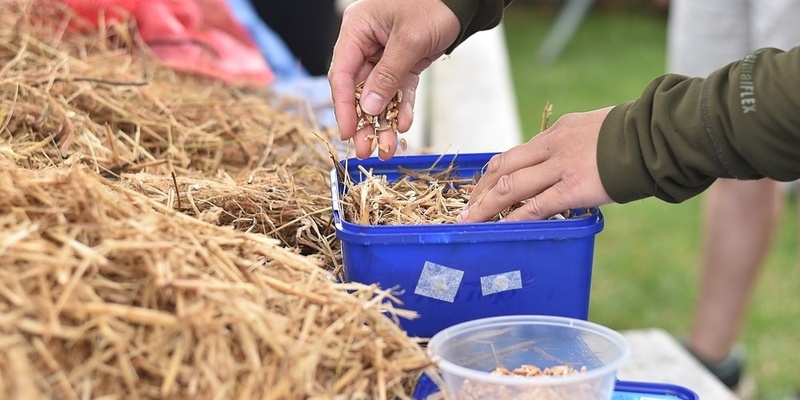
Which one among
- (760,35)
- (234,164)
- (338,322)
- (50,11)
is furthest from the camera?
(760,35)

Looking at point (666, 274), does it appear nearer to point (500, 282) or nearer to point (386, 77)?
point (386, 77)

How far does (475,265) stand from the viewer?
41.7 inches

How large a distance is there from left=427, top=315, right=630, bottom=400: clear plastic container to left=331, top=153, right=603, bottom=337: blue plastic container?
0.07m

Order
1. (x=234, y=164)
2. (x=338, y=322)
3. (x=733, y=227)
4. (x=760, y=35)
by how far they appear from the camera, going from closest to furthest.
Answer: (x=338, y=322), (x=234, y=164), (x=760, y=35), (x=733, y=227)

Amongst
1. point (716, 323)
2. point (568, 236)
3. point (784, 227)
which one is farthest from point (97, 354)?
point (784, 227)

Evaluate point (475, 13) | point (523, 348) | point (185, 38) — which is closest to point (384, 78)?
point (475, 13)

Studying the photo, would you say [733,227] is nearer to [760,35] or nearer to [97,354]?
[760,35]

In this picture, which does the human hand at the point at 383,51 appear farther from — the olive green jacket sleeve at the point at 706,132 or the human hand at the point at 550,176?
the olive green jacket sleeve at the point at 706,132

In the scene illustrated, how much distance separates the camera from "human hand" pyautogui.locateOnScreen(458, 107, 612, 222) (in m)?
1.04

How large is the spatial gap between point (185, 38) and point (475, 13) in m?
1.10

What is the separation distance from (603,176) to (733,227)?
1644mm

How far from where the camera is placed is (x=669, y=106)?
1004 millimetres

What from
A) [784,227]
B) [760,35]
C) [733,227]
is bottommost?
[784,227]

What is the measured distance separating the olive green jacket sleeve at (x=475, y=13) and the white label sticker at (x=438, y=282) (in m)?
0.47
